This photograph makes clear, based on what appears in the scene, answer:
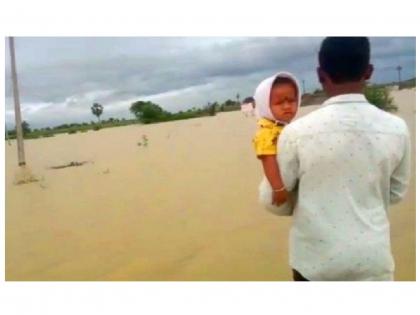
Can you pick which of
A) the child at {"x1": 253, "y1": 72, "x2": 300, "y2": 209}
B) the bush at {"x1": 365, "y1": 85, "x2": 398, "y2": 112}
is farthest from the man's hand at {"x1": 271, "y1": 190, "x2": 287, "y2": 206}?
the bush at {"x1": 365, "y1": 85, "x2": 398, "y2": 112}

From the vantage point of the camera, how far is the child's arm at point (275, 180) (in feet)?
5.28

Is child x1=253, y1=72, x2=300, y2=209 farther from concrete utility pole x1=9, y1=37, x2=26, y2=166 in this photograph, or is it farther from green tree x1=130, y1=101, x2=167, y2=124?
concrete utility pole x1=9, y1=37, x2=26, y2=166

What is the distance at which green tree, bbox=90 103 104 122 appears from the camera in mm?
2326

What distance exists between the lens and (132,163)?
2.39 meters

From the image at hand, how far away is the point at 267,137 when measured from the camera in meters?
1.75

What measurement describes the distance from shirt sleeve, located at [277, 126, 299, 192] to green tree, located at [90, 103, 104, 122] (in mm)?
1077

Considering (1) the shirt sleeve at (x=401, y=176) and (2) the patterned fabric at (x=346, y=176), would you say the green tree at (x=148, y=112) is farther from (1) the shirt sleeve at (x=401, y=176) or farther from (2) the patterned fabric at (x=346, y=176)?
(1) the shirt sleeve at (x=401, y=176)

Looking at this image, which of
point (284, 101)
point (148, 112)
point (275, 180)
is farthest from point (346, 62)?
point (148, 112)

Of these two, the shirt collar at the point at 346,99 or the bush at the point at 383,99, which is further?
the bush at the point at 383,99

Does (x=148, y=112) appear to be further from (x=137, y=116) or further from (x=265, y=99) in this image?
(x=265, y=99)

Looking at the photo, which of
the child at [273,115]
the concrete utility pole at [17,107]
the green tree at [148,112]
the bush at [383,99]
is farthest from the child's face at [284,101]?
the concrete utility pole at [17,107]

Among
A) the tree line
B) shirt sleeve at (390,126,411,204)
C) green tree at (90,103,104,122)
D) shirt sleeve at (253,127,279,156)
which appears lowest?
shirt sleeve at (390,126,411,204)
